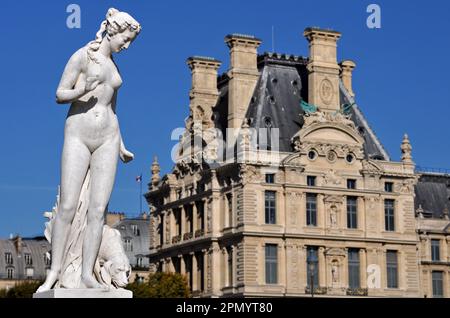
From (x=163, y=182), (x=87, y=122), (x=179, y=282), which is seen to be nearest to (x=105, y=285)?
(x=87, y=122)

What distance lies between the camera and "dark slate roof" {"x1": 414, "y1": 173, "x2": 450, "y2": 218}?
339 ft

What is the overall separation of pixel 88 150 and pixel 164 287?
232 feet

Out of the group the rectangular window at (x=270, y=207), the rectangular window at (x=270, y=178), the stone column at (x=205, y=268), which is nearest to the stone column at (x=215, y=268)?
the stone column at (x=205, y=268)

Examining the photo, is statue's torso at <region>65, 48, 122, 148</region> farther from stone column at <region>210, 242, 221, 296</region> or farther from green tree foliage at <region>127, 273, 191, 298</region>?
stone column at <region>210, 242, 221, 296</region>

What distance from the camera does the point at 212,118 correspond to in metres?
98.6

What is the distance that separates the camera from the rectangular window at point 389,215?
3730 inches

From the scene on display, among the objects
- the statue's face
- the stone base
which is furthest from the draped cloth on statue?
the statue's face

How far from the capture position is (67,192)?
631 inches

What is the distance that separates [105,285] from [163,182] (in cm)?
8586
